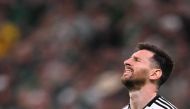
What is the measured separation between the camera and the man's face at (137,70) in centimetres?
766

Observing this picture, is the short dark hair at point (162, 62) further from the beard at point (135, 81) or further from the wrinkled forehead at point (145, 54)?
the beard at point (135, 81)

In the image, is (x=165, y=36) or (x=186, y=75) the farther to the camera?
(x=165, y=36)

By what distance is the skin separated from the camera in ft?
25.1

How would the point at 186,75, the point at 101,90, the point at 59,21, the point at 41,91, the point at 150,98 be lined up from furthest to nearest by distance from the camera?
the point at 59,21 → the point at 41,91 → the point at 101,90 → the point at 186,75 → the point at 150,98

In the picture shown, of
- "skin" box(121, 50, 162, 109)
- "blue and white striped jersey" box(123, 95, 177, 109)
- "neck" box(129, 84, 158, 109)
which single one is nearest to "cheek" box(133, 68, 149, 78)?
"skin" box(121, 50, 162, 109)

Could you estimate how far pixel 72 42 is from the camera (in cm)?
1480

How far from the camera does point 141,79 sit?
303 inches

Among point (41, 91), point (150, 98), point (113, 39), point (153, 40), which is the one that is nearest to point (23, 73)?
point (41, 91)

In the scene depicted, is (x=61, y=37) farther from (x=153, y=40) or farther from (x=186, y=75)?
(x=186, y=75)

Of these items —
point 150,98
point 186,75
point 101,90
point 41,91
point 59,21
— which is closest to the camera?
point 150,98

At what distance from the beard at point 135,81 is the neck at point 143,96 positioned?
0.12 ft

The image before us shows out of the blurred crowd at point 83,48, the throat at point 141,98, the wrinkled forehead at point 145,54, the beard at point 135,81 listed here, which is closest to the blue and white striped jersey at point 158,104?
the throat at point 141,98

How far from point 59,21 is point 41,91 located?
6.27ft

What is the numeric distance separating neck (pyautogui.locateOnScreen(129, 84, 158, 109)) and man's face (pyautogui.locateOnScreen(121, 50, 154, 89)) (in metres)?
0.05
